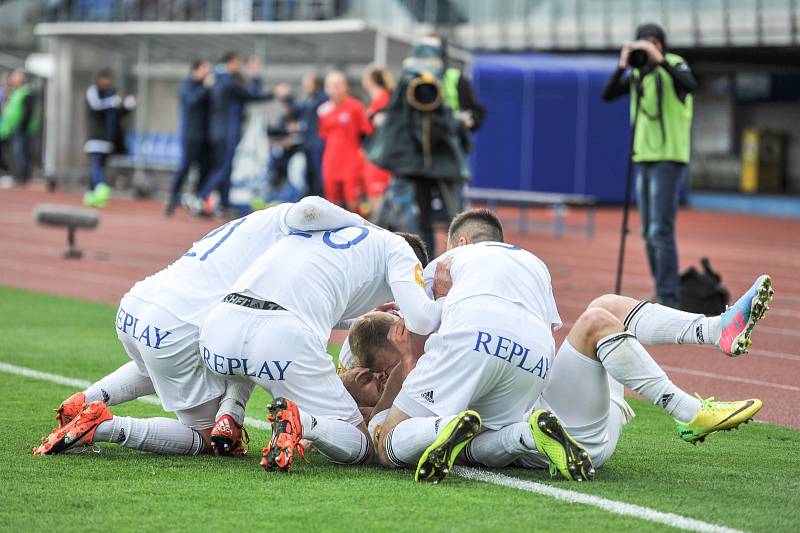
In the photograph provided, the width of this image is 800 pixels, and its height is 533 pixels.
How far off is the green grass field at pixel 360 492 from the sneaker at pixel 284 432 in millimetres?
91

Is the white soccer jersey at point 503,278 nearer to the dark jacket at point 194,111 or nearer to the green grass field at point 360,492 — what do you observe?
the green grass field at point 360,492

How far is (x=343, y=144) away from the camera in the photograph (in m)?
19.4

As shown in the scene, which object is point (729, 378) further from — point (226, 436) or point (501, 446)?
point (226, 436)

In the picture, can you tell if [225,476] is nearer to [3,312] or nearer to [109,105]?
[3,312]

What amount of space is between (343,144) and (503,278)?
45.8 feet

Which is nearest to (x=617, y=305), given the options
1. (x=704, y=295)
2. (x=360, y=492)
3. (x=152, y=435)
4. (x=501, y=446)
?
(x=501, y=446)

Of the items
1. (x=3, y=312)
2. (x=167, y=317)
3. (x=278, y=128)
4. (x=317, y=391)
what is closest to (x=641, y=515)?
(x=317, y=391)

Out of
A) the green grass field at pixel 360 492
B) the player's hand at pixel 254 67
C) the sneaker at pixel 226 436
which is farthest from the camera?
the player's hand at pixel 254 67

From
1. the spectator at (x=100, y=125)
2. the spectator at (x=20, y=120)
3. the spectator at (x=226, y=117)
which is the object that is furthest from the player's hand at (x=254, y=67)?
the spectator at (x=20, y=120)

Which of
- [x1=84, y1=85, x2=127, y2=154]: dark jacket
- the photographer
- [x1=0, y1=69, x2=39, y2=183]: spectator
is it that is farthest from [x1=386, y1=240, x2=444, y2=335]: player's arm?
[x1=0, y1=69, x2=39, y2=183]: spectator

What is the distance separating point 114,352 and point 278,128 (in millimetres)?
14695

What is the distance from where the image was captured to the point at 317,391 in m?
5.70

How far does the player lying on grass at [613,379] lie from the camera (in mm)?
5508

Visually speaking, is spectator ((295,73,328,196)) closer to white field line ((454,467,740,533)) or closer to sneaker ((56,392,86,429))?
sneaker ((56,392,86,429))
